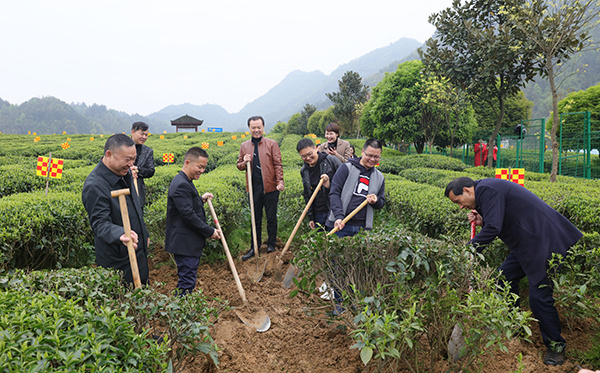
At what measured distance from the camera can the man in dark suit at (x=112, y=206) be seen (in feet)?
8.85

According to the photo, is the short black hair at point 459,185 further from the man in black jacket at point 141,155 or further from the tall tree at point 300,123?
the tall tree at point 300,123

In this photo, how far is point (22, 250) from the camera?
12.7 feet

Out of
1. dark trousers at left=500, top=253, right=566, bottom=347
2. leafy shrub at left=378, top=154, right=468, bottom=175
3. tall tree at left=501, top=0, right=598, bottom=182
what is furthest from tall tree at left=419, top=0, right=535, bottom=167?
dark trousers at left=500, top=253, right=566, bottom=347

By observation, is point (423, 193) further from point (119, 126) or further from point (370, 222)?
point (119, 126)

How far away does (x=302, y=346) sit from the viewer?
309cm

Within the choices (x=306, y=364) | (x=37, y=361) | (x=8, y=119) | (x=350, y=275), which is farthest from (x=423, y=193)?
Answer: (x=8, y=119)

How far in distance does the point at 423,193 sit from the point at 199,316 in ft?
14.8

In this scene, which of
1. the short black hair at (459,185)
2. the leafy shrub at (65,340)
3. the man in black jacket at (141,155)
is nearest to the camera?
the leafy shrub at (65,340)

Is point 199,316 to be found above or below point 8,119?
below

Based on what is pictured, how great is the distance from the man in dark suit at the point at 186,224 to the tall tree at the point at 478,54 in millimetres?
9523

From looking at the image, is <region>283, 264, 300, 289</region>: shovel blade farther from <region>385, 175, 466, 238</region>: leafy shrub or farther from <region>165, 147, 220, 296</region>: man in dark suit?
<region>385, 175, 466, 238</region>: leafy shrub

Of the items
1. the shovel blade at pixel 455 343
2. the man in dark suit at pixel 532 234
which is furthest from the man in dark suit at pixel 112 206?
the man in dark suit at pixel 532 234

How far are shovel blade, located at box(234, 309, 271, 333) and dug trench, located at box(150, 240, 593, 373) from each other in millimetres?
57

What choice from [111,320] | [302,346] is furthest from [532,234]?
[111,320]
